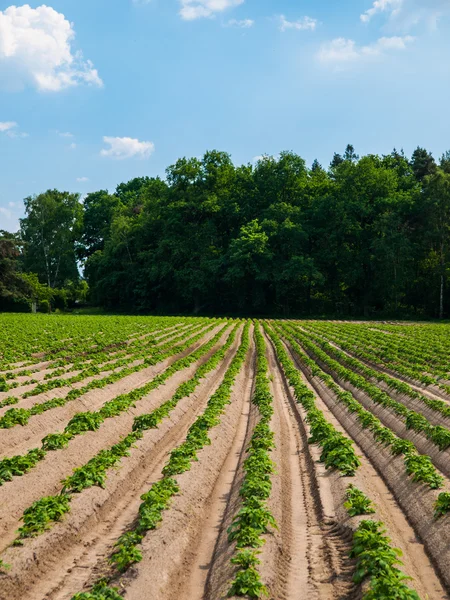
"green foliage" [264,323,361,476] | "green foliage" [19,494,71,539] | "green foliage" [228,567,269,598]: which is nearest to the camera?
"green foliage" [228,567,269,598]

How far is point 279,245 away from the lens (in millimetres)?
66188

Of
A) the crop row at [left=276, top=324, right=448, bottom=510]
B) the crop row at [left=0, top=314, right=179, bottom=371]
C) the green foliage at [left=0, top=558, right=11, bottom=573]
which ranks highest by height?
the crop row at [left=0, top=314, right=179, bottom=371]

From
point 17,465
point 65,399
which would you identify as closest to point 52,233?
point 65,399

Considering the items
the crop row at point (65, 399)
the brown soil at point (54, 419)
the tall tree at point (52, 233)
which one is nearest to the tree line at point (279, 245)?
the tall tree at point (52, 233)

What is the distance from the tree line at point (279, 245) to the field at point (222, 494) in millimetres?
45129

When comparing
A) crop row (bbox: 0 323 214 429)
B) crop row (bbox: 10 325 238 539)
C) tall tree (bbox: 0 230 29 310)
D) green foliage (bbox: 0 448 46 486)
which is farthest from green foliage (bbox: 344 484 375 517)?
tall tree (bbox: 0 230 29 310)

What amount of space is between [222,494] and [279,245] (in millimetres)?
58403

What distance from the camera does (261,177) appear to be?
233ft

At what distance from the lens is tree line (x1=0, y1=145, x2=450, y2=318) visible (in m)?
61.0

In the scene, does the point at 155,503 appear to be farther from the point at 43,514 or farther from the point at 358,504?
the point at 358,504

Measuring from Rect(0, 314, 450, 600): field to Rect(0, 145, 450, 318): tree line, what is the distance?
45.1 metres

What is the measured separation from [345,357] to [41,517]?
774 inches

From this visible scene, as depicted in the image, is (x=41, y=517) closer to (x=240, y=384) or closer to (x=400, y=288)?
(x=240, y=384)

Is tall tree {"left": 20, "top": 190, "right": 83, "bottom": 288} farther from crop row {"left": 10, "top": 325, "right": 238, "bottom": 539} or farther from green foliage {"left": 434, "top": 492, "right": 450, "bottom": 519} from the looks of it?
green foliage {"left": 434, "top": 492, "right": 450, "bottom": 519}
